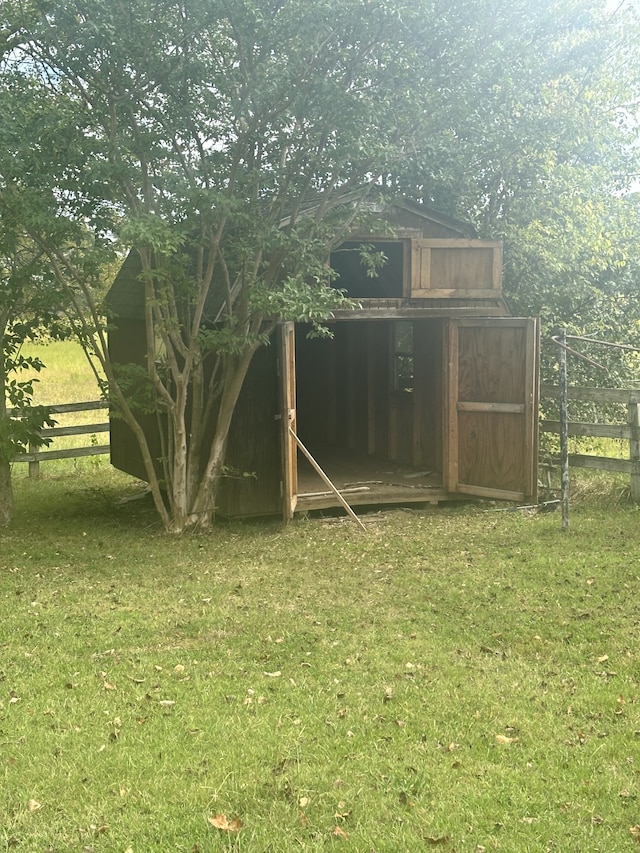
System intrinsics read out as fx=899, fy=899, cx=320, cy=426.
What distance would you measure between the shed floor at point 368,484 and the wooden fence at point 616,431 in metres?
1.78

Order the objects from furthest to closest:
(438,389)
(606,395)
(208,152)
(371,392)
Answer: (371,392)
(438,389)
(606,395)
(208,152)

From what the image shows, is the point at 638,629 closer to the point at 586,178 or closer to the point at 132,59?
the point at 132,59

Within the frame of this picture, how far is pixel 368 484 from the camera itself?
11305 millimetres

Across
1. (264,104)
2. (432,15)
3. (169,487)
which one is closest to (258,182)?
(264,104)

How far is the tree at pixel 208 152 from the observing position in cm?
813

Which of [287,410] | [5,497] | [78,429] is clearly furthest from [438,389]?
[78,429]

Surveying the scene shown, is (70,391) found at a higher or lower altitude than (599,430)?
higher

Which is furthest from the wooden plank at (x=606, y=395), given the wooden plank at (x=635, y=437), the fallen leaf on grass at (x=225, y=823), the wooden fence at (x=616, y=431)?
the fallen leaf on grass at (x=225, y=823)

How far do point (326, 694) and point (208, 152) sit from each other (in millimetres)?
6133

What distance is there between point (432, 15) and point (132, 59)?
281 centimetres

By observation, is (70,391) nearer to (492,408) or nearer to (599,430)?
(492,408)

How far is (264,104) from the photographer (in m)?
8.71

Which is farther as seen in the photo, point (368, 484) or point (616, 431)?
point (368, 484)

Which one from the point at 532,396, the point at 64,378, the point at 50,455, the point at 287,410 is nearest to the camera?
the point at 287,410
